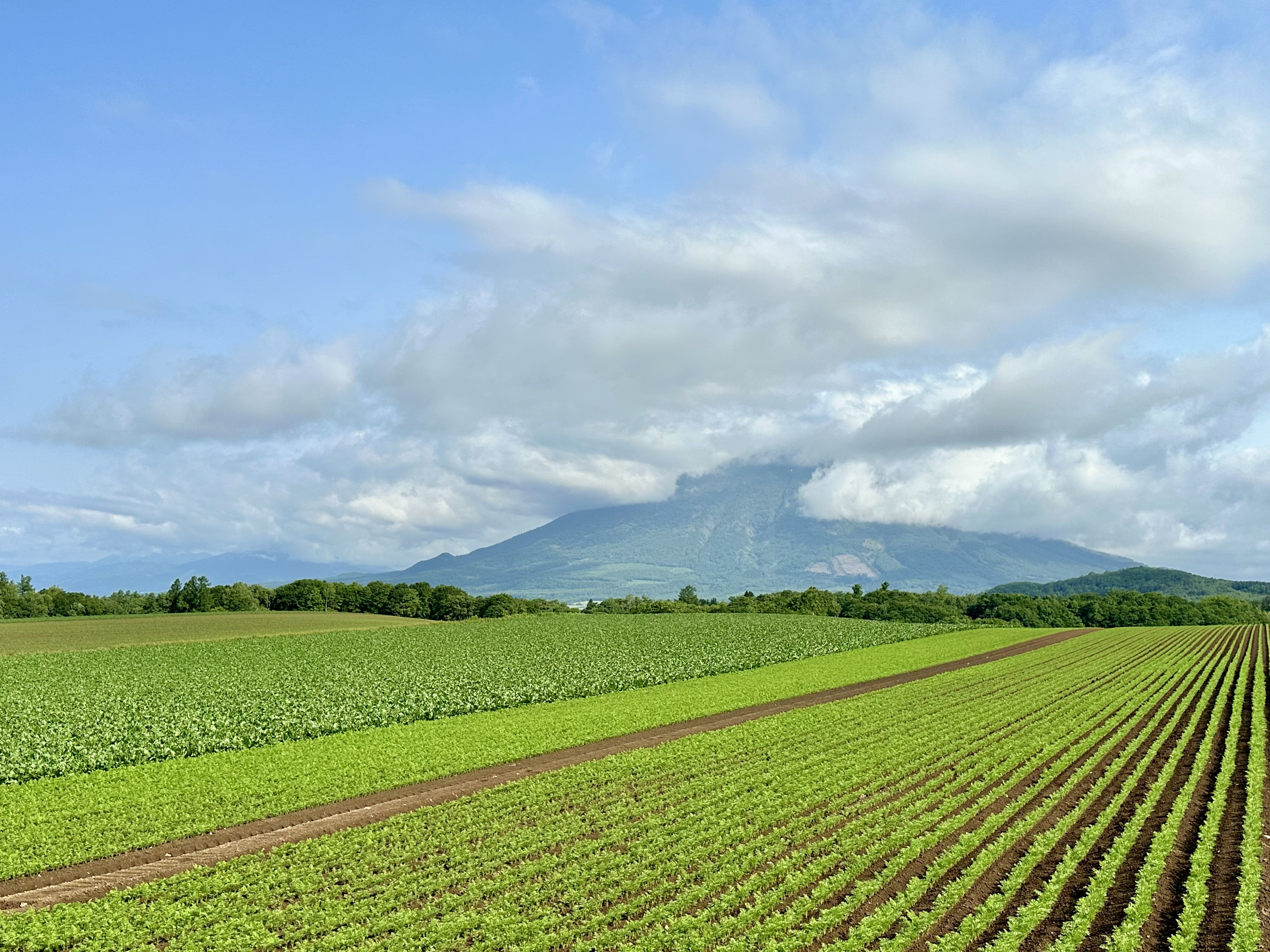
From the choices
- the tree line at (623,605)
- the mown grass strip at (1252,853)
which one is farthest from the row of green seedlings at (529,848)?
the tree line at (623,605)

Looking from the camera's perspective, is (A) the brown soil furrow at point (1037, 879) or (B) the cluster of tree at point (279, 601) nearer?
(A) the brown soil furrow at point (1037, 879)

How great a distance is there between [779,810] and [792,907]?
220 inches

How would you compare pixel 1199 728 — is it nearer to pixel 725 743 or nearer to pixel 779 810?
pixel 725 743

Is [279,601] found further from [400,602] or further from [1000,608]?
[1000,608]

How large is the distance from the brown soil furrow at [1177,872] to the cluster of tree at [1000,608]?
112848mm

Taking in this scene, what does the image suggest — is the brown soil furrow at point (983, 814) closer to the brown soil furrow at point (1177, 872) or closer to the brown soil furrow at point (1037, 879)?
the brown soil furrow at point (1037, 879)

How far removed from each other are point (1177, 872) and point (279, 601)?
143768 millimetres

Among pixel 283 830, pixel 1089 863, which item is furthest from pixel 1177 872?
pixel 283 830

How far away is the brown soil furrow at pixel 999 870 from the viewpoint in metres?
12.2

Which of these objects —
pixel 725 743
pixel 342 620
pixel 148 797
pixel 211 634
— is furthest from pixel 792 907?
pixel 342 620

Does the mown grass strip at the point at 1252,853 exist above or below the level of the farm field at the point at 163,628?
above

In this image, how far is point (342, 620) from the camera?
343 ft

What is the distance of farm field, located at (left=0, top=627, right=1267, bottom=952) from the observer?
1213 cm

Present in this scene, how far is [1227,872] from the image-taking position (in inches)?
563
